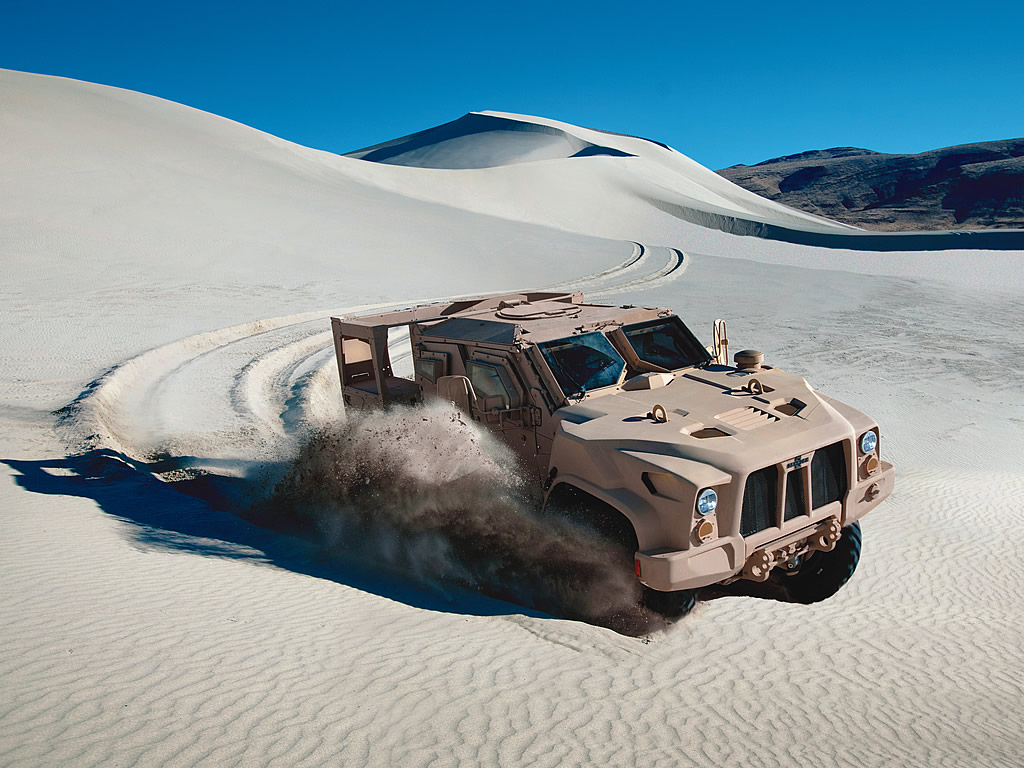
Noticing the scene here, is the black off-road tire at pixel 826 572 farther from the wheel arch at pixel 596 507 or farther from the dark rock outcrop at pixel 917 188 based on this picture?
the dark rock outcrop at pixel 917 188

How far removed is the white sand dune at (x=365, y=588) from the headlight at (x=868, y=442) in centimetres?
142

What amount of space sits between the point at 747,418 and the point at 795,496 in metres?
0.66

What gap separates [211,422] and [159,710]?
8874 mm

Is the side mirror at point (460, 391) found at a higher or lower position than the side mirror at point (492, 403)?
higher

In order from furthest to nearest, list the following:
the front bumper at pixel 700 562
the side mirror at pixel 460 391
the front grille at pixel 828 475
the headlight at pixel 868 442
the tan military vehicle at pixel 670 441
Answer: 1. the side mirror at pixel 460 391
2. the headlight at pixel 868 442
3. the front grille at pixel 828 475
4. the tan military vehicle at pixel 670 441
5. the front bumper at pixel 700 562

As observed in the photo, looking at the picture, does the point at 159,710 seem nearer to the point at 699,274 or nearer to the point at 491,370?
the point at 491,370

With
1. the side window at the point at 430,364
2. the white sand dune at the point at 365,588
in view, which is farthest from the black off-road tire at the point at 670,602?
the side window at the point at 430,364

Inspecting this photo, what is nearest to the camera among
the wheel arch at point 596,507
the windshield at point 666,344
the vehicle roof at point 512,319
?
the wheel arch at point 596,507

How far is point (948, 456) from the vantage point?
11.1 metres

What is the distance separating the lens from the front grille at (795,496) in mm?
5461

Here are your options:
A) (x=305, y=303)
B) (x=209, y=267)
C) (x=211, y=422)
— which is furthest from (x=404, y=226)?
(x=211, y=422)

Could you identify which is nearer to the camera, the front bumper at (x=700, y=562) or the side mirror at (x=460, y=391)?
the front bumper at (x=700, y=562)

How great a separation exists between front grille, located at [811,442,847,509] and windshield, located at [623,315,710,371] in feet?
5.64

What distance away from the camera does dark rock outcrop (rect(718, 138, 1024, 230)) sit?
88750 mm
